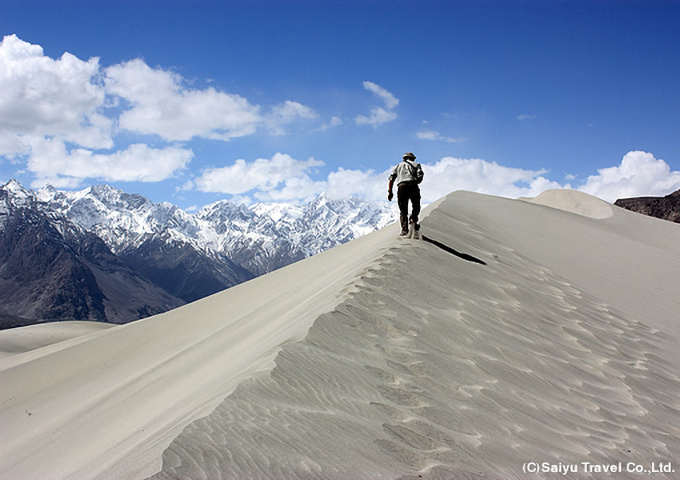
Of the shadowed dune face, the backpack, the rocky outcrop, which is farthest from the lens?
the rocky outcrop

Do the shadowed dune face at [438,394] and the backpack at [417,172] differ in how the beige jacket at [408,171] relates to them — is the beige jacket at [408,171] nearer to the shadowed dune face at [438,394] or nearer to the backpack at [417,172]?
the backpack at [417,172]

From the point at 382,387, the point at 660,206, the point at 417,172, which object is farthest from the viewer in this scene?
the point at 660,206

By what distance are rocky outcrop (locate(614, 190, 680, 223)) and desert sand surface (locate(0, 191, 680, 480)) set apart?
141 feet

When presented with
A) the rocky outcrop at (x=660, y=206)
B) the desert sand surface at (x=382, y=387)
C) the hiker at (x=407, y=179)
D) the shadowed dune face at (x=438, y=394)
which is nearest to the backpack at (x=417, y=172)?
the hiker at (x=407, y=179)

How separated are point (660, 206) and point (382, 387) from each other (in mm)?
52601

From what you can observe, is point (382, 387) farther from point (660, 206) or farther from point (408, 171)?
point (660, 206)

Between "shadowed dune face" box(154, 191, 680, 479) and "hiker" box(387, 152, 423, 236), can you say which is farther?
"hiker" box(387, 152, 423, 236)

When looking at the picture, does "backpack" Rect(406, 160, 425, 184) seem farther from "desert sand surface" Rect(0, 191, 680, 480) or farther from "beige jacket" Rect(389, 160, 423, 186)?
"desert sand surface" Rect(0, 191, 680, 480)

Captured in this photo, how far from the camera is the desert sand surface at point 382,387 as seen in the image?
2.70 meters

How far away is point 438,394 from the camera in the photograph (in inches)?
139

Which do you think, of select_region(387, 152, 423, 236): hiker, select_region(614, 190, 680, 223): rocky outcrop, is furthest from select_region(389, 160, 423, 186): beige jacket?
select_region(614, 190, 680, 223): rocky outcrop

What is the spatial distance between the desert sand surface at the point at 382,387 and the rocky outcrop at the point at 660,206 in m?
42.9

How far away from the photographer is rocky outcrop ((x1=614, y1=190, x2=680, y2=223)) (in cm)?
4488

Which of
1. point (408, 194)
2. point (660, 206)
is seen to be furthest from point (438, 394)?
point (660, 206)
